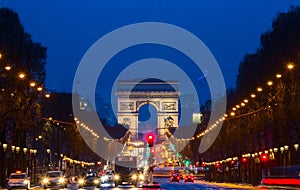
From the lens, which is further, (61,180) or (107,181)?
(107,181)

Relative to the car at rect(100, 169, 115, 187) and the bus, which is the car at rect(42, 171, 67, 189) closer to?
the car at rect(100, 169, 115, 187)

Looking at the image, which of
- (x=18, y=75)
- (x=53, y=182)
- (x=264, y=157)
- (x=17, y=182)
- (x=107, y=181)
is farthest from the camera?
(x=264, y=157)

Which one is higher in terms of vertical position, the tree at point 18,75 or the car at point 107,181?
the tree at point 18,75

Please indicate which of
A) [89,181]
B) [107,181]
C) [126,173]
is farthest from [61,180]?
[126,173]

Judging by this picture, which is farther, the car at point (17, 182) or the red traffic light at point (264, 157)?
the red traffic light at point (264, 157)

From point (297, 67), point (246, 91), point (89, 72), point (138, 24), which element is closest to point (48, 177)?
point (297, 67)

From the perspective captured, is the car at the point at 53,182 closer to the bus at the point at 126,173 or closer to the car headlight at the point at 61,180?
the car headlight at the point at 61,180

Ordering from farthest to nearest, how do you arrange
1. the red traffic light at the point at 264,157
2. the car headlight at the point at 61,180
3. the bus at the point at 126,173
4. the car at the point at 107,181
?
the bus at the point at 126,173 → the red traffic light at the point at 264,157 → the car at the point at 107,181 → the car headlight at the point at 61,180

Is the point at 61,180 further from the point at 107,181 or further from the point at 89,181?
the point at 107,181

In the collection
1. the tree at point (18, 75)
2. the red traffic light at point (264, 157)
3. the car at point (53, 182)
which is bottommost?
the car at point (53, 182)

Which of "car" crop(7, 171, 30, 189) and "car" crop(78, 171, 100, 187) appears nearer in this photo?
"car" crop(7, 171, 30, 189)

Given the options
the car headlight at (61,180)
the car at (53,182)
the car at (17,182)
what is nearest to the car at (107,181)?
the car headlight at (61,180)

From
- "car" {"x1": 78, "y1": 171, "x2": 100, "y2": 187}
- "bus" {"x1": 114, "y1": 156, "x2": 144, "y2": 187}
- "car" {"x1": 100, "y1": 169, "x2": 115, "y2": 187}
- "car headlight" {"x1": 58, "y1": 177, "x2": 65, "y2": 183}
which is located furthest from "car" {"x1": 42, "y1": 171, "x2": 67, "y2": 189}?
"bus" {"x1": 114, "y1": 156, "x2": 144, "y2": 187}

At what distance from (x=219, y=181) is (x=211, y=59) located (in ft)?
126
